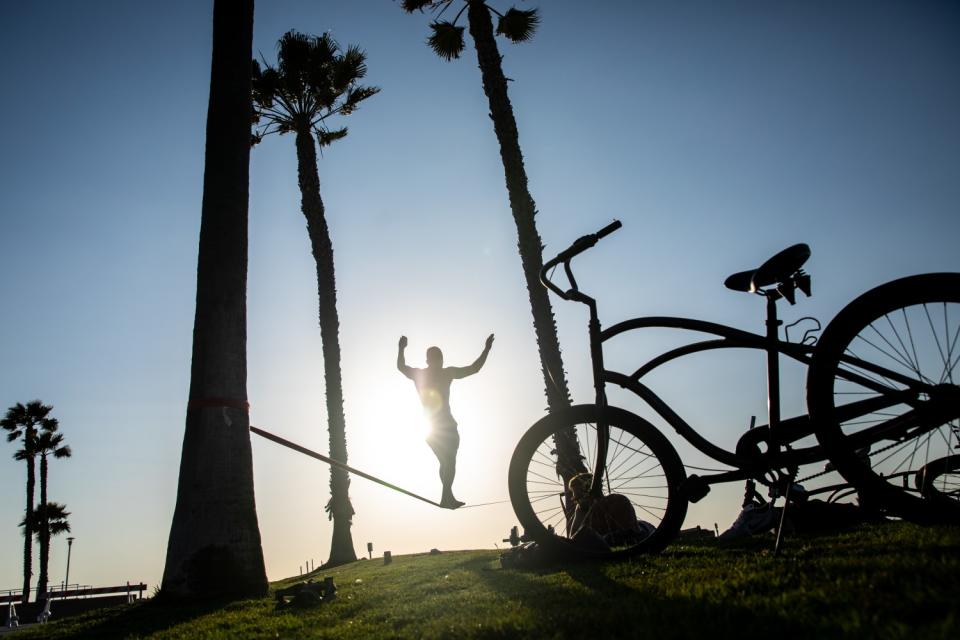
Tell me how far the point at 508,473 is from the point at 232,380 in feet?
12.0

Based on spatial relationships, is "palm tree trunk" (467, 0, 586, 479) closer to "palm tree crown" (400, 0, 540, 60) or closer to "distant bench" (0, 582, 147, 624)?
"palm tree crown" (400, 0, 540, 60)

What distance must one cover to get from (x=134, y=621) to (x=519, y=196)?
9.00 meters

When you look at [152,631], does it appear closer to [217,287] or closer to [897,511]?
[217,287]

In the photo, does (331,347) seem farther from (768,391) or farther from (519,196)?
(768,391)

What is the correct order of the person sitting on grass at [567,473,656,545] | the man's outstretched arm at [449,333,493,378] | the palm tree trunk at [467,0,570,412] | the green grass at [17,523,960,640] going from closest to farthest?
1. the green grass at [17,523,960,640]
2. the person sitting on grass at [567,473,656,545]
3. the man's outstretched arm at [449,333,493,378]
4. the palm tree trunk at [467,0,570,412]

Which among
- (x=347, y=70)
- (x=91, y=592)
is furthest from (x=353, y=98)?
(x=91, y=592)

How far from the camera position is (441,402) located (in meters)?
7.80

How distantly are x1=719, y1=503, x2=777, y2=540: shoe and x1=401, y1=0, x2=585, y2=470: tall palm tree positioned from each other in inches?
122

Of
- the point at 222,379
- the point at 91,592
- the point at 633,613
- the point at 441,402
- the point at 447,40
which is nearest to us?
the point at 633,613

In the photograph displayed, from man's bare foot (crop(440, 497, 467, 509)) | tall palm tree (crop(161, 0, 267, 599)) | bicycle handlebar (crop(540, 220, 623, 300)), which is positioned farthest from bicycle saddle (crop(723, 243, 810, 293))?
tall palm tree (crop(161, 0, 267, 599))

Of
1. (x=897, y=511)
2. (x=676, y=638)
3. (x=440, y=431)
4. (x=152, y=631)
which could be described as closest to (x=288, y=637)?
(x=152, y=631)

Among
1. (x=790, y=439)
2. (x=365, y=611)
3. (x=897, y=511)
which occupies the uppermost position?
(x=790, y=439)

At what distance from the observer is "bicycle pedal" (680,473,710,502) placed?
3832 mm

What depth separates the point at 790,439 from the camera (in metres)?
3.54
